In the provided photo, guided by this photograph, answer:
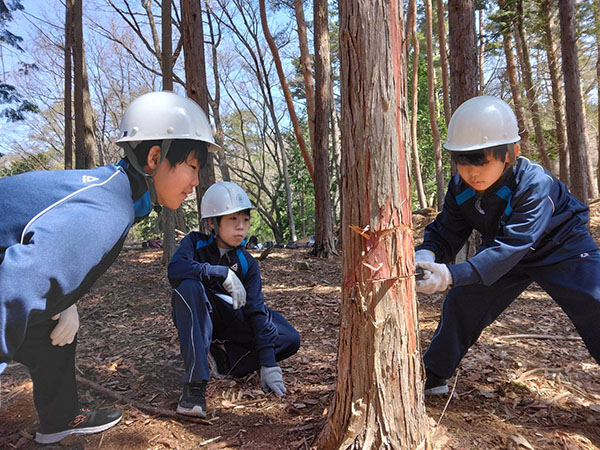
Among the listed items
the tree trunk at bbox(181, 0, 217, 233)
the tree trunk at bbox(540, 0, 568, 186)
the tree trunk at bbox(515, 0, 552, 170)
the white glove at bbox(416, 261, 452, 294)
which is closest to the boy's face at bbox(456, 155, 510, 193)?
the white glove at bbox(416, 261, 452, 294)

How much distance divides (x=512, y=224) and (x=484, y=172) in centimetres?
31

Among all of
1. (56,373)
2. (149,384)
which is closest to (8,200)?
(56,373)

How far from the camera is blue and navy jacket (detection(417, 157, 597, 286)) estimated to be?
205cm

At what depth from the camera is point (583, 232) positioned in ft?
7.59

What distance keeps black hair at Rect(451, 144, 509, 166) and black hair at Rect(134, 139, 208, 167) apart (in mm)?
1337

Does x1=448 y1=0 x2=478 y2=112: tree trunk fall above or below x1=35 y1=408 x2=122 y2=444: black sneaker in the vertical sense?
above

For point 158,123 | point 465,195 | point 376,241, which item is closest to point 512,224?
point 465,195

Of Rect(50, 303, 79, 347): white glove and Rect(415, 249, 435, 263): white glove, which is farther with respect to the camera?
Rect(415, 249, 435, 263): white glove

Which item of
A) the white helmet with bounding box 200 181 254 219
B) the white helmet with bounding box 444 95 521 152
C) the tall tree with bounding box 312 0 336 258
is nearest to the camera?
the white helmet with bounding box 444 95 521 152

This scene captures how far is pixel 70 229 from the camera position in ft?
4.33

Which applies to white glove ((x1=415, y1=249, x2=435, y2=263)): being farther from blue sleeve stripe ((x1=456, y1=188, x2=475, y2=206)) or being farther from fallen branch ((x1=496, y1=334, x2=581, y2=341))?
fallen branch ((x1=496, y1=334, x2=581, y2=341))

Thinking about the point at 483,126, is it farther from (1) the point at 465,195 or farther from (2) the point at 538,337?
(2) the point at 538,337

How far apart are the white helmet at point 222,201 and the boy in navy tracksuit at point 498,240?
50.5 inches

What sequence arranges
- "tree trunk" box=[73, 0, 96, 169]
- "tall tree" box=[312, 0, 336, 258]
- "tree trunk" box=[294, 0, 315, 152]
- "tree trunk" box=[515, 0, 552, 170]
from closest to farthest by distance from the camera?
1. "tall tree" box=[312, 0, 336, 258]
2. "tree trunk" box=[294, 0, 315, 152]
3. "tree trunk" box=[73, 0, 96, 169]
4. "tree trunk" box=[515, 0, 552, 170]
